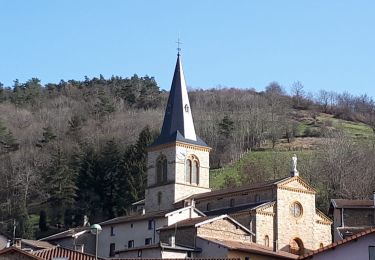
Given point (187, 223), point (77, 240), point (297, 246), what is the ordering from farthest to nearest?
point (77, 240)
point (297, 246)
point (187, 223)

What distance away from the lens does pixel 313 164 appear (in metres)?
94.1

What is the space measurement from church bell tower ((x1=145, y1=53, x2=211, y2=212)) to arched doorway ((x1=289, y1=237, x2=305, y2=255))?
1155cm

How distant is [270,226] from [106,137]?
5639 cm

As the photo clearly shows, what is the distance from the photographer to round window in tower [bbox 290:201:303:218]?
2657 inches

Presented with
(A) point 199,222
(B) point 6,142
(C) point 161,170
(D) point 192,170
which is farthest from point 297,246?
(B) point 6,142

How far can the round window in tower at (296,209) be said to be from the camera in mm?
67500

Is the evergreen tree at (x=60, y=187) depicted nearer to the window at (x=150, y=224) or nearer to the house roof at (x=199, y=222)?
the window at (x=150, y=224)

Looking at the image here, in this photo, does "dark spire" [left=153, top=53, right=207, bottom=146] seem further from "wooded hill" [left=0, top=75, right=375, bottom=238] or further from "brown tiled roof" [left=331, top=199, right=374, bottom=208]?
"brown tiled roof" [left=331, top=199, right=374, bottom=208]

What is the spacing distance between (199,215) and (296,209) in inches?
300

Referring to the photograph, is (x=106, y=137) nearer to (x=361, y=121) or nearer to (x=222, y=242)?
(x=361, y=121)

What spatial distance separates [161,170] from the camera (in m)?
77.4

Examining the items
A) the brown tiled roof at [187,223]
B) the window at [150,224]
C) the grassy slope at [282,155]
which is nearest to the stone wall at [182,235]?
the brown tiled roof at [187,223]

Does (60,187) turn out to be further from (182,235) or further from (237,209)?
(182,235)

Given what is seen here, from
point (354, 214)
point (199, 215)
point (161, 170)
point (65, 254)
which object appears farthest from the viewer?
point (161, 170)
